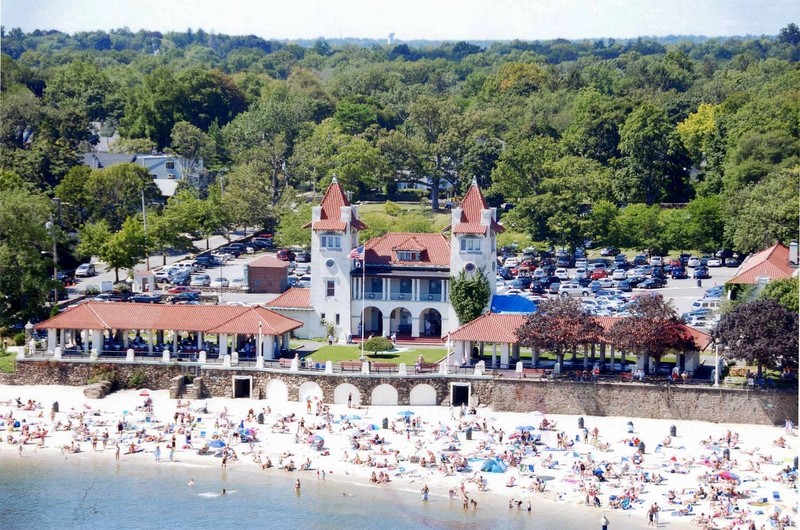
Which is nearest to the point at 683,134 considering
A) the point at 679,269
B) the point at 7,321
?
the point at 679,269

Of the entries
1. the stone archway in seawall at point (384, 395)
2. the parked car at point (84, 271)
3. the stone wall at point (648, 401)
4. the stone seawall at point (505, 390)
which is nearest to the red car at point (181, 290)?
the parked car at point (84, 271)

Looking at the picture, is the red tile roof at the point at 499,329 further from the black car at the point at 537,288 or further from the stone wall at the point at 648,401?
the black car at the point at 537,288

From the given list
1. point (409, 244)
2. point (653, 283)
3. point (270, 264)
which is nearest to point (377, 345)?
point (409, 244)

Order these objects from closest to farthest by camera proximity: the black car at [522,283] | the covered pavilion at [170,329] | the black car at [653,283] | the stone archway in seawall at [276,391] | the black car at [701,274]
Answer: the stone archway in seawall at [276,391]
the covered pavilion at [170,329]
the black car at [522,283]
the black car at [653,283]
the black car at [701,274]

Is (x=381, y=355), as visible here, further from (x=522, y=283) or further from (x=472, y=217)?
(x=522, y=283)

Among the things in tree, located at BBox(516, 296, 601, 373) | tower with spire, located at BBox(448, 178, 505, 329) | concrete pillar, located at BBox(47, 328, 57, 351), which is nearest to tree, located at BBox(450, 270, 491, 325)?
tower with spire, located at BBox(448, 178, 505, 329)

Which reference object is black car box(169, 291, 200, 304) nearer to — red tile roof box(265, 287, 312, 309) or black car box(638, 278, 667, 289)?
red tile roof box(265, 287, 312, 309)

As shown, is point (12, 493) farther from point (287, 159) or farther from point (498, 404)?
point (287, 159)
